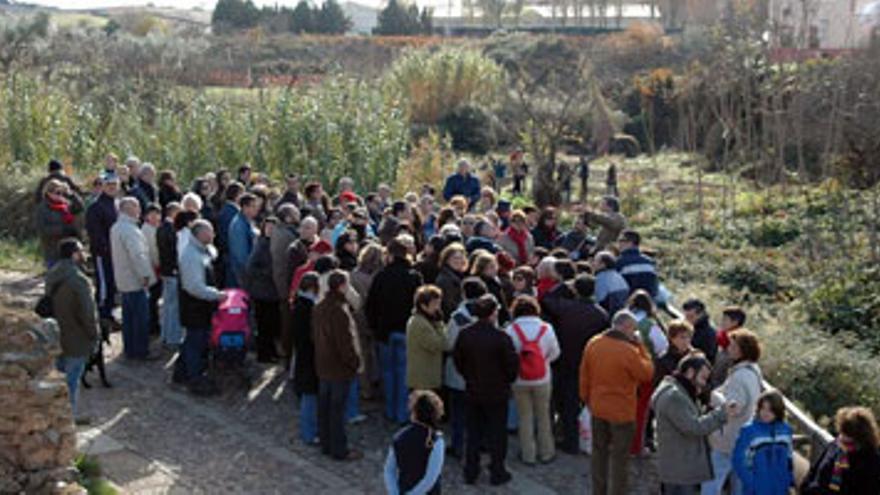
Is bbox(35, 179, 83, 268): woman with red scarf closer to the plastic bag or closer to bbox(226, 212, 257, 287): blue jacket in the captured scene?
bbox(226, 212, 257, 287): blue jacket

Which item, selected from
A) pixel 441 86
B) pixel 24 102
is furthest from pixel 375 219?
pixel 441 86

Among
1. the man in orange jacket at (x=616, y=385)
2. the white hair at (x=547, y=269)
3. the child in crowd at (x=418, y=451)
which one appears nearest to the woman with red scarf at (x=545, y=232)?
the white hair at (x=547, y=269)

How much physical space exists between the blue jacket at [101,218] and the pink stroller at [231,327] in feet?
7.85

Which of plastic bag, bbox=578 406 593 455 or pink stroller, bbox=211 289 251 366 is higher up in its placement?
pink stroller, bbox=211 289 251 366

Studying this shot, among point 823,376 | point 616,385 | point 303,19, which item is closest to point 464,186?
point 823,376

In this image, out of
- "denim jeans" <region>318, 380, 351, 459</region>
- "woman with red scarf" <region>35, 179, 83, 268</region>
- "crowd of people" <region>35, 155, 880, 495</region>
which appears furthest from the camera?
"woman with red scarf" <region>35, 179, 83, 268</region>

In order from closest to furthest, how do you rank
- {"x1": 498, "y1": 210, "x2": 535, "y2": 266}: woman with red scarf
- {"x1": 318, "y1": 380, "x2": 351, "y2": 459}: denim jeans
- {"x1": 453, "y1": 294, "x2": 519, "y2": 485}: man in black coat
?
{"x1": 453, "y1": 294, "x2": 519, "y2": 485}: man in black coat, {"x1": 318, "y1": 380, "x2": 351, "y2": 459}: denim jeans, {"x1": 498, "y1": 210, "x2": 535, "y2": 266}: woman with red scarf

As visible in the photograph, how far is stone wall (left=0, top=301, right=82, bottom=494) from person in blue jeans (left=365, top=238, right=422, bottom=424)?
9.77ft

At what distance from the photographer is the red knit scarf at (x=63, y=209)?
40.5ft

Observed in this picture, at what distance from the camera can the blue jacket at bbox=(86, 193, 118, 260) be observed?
11992mm

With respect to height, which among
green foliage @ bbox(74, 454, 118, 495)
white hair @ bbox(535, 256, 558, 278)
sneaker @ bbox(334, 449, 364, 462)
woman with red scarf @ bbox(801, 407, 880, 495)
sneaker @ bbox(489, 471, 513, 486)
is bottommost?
sneaker @ bbox(489, 471, 513, 486)

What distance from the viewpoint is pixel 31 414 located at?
755 centimetres

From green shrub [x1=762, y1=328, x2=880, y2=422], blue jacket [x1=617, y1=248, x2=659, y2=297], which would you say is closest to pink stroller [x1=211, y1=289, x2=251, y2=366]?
blue jacket [x1=617, y1=248, x2=659, y2=297]

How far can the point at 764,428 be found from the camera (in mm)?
7398
